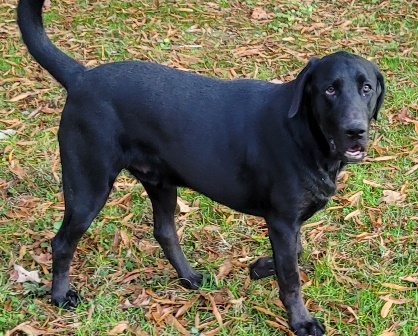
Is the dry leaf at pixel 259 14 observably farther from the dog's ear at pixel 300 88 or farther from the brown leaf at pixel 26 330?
the brown leaf at pixel 26 330

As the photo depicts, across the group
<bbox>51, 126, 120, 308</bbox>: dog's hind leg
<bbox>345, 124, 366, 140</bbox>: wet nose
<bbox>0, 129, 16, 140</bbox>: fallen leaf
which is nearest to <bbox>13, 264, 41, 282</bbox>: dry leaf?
<bbox>51, 126, 120, 308</bbox>: dog's hind leg

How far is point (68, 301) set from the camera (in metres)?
4.06

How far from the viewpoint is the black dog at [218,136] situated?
11.1 feet

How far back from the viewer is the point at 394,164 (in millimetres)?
5422

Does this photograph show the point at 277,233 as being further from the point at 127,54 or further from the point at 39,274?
the point at 127,54

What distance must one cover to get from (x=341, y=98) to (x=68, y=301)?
79.3 inches

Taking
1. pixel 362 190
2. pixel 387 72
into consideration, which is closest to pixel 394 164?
pixel 362 190

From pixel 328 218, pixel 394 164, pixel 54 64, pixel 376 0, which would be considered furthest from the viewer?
pixel 376 0

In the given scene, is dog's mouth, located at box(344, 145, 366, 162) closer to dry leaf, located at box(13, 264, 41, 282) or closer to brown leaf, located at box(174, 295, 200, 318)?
brown leaf, located at box(174, 295, 200, 318)

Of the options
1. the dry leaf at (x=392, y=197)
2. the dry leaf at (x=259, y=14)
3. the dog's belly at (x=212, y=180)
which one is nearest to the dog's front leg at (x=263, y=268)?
the dog's belly at (x=212, y=180)

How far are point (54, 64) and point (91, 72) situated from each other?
0.22 m

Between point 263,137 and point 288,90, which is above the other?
point 288,90

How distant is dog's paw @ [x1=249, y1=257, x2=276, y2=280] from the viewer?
4234 millimetres

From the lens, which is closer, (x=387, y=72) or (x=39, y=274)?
(x=39, y=274)
